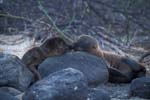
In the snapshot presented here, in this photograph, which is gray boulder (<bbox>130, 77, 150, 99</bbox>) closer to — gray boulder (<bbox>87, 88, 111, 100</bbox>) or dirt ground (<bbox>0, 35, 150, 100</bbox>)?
dirt ground (<bbox>0, 35, 150, 100</bbox>)

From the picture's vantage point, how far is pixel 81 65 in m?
5.80

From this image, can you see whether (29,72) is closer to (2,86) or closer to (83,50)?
(2,86)

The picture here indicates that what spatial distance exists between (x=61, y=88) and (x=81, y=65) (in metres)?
1.40

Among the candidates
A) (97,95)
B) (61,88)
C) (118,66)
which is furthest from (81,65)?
(61,88)

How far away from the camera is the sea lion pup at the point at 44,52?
604cm

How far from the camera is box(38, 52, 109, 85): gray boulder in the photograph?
5727 millimetres

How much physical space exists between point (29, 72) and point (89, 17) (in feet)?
11.6

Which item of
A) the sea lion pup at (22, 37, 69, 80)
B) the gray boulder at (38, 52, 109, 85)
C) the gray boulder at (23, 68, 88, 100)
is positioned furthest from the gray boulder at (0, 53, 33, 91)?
the gray boulder at (23, 68, 88, 100)

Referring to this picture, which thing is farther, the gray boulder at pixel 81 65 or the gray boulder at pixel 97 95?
the gray boulder at pixel 81 65

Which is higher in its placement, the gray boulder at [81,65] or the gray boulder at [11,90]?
the gray boulder at [81,65]

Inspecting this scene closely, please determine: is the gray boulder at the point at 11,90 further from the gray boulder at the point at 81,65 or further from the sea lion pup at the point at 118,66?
the sea lion pup at the point at 118,66

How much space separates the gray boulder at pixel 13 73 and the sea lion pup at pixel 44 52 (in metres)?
0.39

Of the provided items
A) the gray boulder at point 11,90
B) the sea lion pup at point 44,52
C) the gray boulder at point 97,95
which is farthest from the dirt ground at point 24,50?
the gray boulder at point 11,90

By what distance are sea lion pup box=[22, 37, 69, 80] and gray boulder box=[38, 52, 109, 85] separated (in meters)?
0.10
